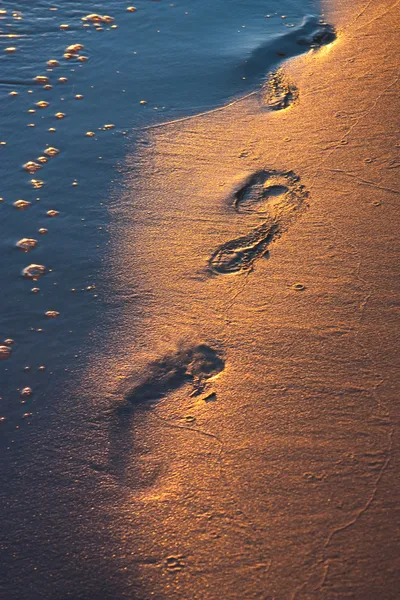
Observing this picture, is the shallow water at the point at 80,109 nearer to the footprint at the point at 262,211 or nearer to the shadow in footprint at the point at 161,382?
the shadow in footprint at the point at 161,382

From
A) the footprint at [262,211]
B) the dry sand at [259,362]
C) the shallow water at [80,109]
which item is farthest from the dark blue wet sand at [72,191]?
the footprint at [262,211]

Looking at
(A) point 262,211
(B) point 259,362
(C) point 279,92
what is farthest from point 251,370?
(C) point 279,92

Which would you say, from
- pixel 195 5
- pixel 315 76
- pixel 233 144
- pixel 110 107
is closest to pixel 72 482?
pixel 233 144

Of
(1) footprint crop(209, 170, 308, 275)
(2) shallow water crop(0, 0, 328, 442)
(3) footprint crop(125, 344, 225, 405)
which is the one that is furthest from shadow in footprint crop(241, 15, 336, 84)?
(3) footprint crop(125, 344, 225, 405)

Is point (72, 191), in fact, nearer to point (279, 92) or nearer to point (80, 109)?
point (80, 109)

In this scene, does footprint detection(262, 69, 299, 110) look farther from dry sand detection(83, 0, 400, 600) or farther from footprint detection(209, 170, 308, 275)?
footprint detection(209, 170, 308, 275)

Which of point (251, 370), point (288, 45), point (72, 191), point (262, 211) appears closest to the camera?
point (251, 370)

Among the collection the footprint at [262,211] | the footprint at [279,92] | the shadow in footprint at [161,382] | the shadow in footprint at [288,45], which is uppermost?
the shadow in footprint at [288,45]
